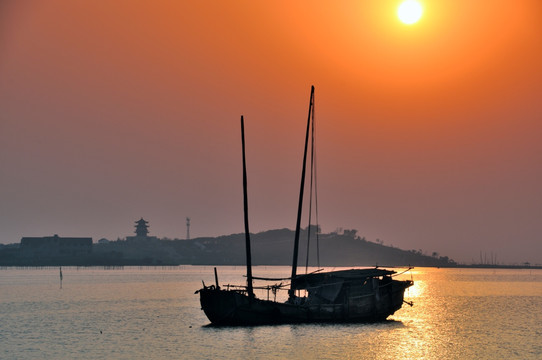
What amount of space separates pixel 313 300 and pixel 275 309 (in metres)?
4.78

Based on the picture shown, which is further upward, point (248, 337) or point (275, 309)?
point (275, 309)

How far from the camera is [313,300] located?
2832 inches

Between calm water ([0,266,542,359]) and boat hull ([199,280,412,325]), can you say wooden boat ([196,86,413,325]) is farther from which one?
calm water ([0,266,542,359])

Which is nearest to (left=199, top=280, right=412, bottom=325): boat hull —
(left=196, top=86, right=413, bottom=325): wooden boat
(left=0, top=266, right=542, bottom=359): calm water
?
(left=196, top=86, right=413, bottom=325): wooden boat

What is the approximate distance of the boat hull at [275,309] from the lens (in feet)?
224

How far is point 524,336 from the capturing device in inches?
3029

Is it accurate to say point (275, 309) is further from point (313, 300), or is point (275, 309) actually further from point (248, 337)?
point (313, 300)

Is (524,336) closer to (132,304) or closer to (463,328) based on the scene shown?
(463,328)

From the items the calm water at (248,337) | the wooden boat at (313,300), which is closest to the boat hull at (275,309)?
the wooden boat at (313,300)

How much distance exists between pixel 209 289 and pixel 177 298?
66606mm

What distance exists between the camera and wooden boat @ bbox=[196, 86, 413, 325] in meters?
68.4

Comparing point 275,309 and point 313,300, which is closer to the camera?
point 275,309

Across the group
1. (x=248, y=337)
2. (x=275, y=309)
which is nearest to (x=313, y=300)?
(x=275, y=309)

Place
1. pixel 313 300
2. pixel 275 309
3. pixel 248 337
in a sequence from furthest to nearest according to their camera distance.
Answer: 1. pixel 313 300
2. pixel 275 309
3. pixel 248 337
